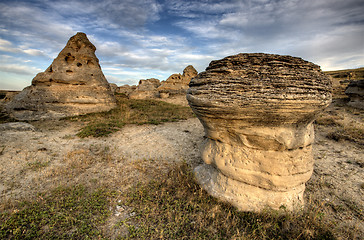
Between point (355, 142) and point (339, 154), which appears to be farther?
point (355, 142)

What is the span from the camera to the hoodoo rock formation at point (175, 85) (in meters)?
25.0

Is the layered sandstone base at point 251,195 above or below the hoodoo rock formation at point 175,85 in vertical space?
below

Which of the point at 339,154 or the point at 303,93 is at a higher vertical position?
the point at 303,93

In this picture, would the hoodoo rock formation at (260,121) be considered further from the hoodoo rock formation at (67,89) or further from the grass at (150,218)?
the hoodoo rock formation at (67,89)

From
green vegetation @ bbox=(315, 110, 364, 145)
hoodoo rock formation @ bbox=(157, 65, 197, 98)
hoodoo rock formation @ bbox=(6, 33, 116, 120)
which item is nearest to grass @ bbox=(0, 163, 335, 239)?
green vegetation @ bbox=(315, 110, 364, 145)

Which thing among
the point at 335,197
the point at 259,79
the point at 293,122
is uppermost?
the point at 259,79

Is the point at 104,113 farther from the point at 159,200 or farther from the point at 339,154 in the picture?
the point at 339,154

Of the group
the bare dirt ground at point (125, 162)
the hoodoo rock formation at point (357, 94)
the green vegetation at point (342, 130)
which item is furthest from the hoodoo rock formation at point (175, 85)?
the hoodoo rock formation at point (357, 94)

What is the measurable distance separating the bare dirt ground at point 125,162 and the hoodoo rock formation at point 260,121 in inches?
43.5

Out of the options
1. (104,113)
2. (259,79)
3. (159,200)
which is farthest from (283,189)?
(104,113)

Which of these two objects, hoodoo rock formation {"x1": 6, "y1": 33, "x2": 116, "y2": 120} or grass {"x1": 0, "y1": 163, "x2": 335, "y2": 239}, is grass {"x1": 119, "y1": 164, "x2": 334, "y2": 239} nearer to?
grass {"x1": 0, "y1": 163, "x2": 335, "y2": 239}

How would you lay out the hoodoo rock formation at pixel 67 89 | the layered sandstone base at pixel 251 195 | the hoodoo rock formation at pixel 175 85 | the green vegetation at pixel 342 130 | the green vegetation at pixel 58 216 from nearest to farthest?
the green vegetation at pixel 58 216
the layered sandstone base at pixel 251 195
the green vegetation at pixel 342 130
the hoodoo rock formation at pixel 67 89
the hoodoo rock formation at pixel 175 85

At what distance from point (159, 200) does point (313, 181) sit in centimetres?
453

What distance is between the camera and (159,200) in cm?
359
